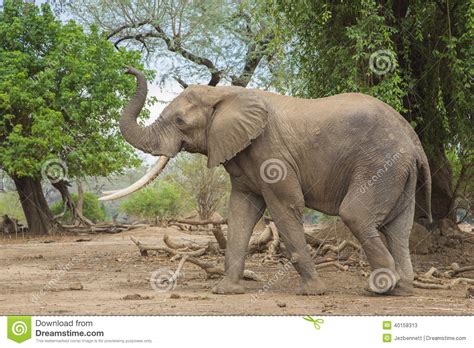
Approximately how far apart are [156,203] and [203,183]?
7.02m

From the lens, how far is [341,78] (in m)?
13.4

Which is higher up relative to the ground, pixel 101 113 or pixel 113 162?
pixel 101 113

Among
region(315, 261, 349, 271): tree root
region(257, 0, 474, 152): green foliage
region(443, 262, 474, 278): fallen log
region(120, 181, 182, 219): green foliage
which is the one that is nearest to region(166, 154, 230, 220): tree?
region(120, 181, 182, 219): green foliage

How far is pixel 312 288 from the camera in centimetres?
938

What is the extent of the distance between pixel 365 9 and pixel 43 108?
14.0 meters

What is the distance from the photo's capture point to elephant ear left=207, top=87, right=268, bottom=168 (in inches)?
367

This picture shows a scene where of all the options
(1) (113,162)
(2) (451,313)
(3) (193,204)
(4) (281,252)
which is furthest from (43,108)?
(3) (193,204)

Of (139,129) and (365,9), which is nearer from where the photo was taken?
(139,129)

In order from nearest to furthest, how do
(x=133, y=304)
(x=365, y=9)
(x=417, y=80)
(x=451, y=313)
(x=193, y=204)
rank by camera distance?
(x=451, y=313) < (x=133, y=304) < (x=365, y=9) < (x=417, y=80) < (x=193, y=204)

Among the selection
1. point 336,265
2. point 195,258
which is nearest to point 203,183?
point 336,265

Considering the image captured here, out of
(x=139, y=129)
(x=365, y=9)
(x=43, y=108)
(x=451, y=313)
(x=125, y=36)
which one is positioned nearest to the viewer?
(x=451, y=313)

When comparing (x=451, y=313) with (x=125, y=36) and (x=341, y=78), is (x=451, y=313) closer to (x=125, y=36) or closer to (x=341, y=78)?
(x=341, y=78)

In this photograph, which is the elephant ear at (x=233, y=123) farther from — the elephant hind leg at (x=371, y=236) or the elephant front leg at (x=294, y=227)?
the elephant hind leg at (x=371, y=236)

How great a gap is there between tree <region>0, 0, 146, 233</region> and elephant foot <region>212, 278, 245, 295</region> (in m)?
15.2
